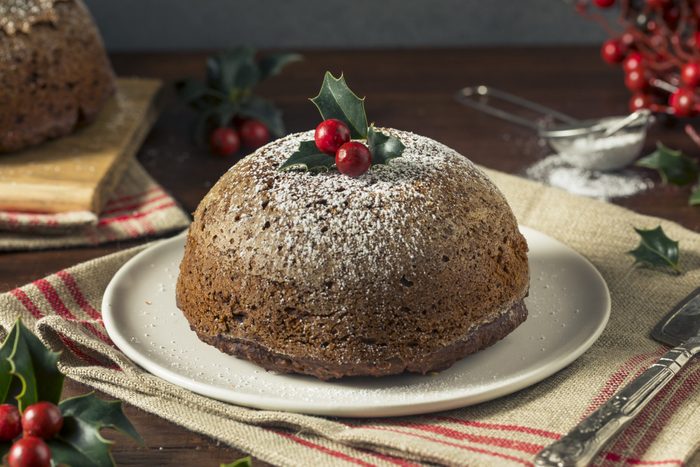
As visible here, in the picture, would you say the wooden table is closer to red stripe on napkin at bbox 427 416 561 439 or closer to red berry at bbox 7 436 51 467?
red berry at bbox 7 436 51 467

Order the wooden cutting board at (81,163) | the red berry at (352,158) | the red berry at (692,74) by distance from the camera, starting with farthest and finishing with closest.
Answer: the red berry at (692,74), the wooden cutting board at (81,163), the red berry at (352,158)

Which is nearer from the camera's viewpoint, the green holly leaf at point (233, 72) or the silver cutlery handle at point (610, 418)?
the silver cutlery handle at point (610, 418)

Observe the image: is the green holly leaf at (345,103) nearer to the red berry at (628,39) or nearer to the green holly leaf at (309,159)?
the green holly leaf at (309,159)

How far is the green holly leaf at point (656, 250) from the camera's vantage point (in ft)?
6.36

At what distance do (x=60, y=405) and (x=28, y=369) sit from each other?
0.06m

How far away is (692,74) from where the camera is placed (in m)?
2.49

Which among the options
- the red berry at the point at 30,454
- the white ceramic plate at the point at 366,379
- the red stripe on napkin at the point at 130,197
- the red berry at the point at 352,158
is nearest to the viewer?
the red berry at the point at 30,454

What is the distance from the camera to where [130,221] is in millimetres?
2248

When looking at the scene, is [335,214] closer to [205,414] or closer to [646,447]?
[205,414]

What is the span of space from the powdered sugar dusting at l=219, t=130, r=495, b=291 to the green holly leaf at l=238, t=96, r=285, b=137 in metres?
1.06

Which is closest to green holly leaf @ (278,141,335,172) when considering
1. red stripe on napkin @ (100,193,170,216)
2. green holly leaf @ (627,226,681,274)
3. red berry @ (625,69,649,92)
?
green holly leaf @ (627,226,681,274)

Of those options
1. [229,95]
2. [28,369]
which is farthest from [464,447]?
[229,95]

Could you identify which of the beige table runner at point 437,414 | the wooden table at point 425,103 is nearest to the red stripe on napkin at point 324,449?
the beige table runner at point 437,414

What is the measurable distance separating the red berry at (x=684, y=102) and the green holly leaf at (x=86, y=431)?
1708 millimetres
